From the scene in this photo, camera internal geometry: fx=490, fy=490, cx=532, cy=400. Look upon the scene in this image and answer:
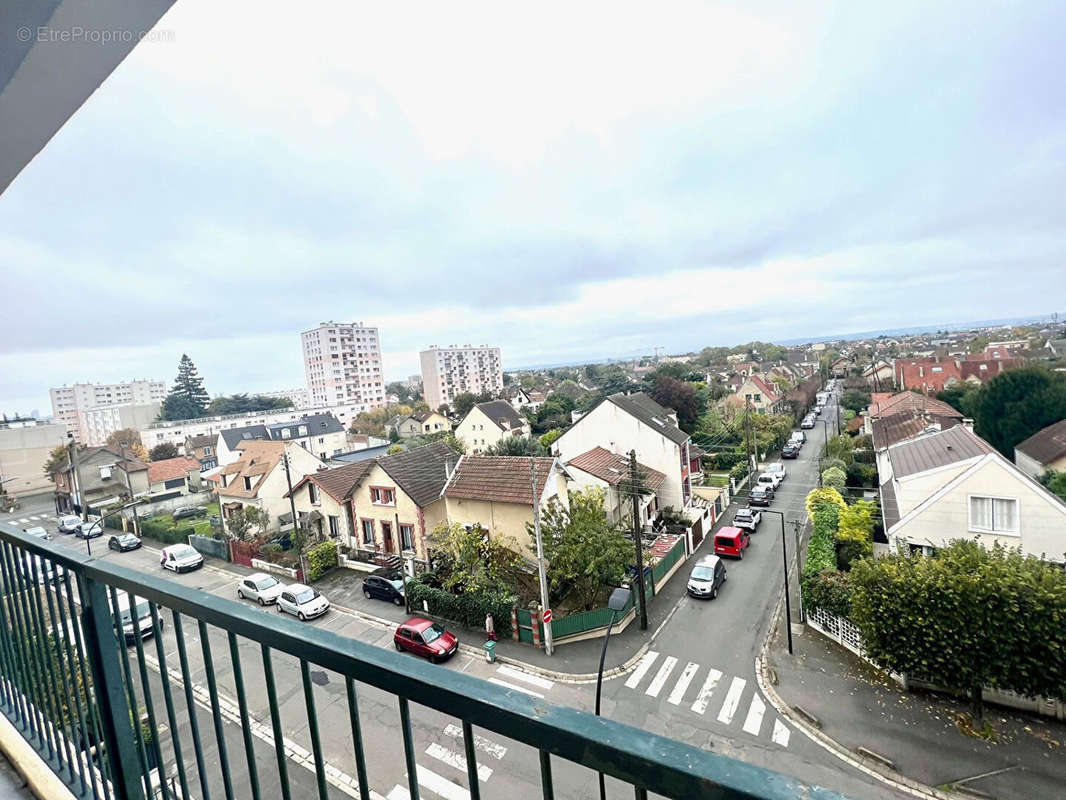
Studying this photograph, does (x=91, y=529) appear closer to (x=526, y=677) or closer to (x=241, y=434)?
(x=241, y=434)

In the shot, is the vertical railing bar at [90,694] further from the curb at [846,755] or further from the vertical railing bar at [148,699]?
the curb at [846,755]

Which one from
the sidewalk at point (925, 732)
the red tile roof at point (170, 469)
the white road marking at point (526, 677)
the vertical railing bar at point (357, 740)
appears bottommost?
the sidewalk at point (925, 732)

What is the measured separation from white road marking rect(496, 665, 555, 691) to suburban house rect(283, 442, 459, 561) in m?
5.66

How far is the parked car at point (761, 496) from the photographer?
2077 cm

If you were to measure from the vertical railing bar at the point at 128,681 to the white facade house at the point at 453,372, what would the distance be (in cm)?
7201

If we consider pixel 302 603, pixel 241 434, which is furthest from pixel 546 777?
pixel 241 434

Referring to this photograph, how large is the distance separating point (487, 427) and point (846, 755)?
94.1 feet

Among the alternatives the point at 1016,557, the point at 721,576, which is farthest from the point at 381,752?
the point at 1016,557

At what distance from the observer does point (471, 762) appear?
1105 millimetres

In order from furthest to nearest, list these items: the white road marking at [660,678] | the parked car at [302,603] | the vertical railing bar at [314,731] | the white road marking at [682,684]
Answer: the parked car at [302,603] → the white road marking at [660,678] → the white road marking at [682,684] → the vertical railing bar at [314,731]

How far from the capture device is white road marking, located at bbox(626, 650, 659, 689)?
9994 millimetres

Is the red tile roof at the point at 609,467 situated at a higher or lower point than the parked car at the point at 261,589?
higher

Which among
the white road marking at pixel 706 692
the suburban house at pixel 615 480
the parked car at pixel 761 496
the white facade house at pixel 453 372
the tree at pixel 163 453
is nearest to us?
the white road marking at pixel 706 692

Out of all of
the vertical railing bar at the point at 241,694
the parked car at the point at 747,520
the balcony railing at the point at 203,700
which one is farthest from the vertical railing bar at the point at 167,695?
the parked car at the point at 747,520
